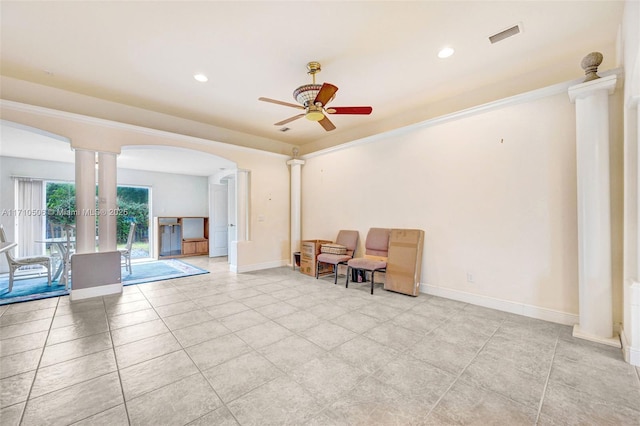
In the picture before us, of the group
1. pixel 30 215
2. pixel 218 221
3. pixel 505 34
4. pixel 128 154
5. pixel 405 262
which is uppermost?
pixel 505 34

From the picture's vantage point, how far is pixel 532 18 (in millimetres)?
2375

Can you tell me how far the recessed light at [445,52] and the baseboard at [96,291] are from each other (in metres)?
5.55

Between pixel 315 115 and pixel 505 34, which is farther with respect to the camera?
pixel 315 115

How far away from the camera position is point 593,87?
2.46 m

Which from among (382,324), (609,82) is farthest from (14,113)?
(609,82)

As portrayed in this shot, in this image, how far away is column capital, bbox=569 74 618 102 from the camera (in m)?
2.38

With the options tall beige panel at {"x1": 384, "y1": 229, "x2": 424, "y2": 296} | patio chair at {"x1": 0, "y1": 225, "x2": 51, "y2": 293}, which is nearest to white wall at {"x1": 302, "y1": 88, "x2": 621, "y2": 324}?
tall beige panel at {"x1": 384, "y1": 229, "x2": 424, "y2": 296}

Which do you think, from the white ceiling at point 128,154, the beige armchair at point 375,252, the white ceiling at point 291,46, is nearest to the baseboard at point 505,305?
the beige armchair at point 375,252

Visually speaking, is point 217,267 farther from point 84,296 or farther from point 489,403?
point 489,403

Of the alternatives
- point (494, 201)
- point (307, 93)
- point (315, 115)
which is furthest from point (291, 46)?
point (494, 201)

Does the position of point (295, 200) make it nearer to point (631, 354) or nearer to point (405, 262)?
point (405, 262)

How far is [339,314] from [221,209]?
619 centimetres

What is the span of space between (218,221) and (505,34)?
770 cm

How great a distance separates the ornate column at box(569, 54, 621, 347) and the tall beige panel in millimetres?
1754
